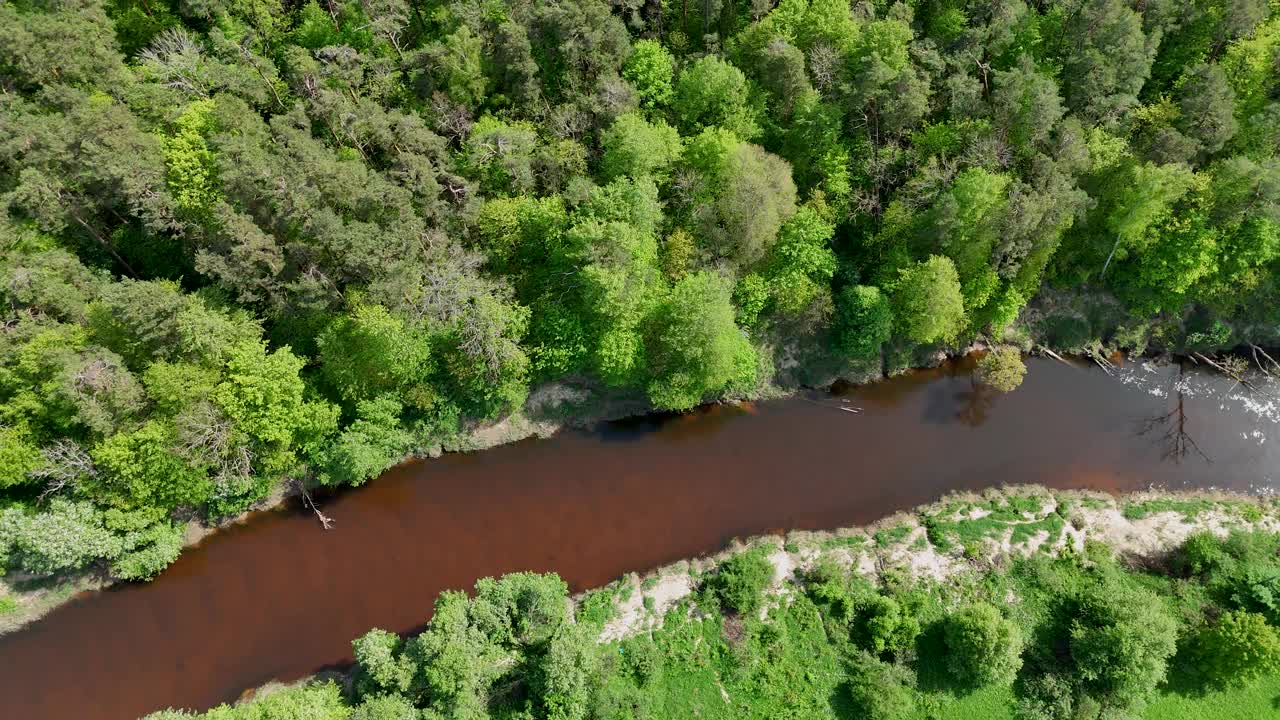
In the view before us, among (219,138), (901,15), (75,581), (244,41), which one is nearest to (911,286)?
(901,15)

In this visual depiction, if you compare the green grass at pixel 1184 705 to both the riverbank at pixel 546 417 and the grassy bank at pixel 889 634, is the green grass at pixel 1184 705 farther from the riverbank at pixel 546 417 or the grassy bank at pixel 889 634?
the riverbank at pixel 546 417

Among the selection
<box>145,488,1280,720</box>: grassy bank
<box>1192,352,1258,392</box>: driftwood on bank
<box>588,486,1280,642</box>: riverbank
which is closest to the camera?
<box>145,488,1280,720</box>: grassy bank

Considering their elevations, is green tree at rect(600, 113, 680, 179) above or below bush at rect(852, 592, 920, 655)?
above

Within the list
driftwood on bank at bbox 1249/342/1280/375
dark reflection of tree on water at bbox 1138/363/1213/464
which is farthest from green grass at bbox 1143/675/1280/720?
driftwood on bank at bbox 1249/342/1280/375

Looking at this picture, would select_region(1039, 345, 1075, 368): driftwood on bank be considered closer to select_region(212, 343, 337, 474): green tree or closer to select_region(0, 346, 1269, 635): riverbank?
select_region(0, 346, 1269, 635): riverbank

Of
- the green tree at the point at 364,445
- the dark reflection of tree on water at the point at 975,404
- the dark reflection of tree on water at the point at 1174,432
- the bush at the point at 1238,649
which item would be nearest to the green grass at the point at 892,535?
the dark reflection of tree on water at the point at 975,404

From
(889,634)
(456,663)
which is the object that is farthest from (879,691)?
(456,663)
